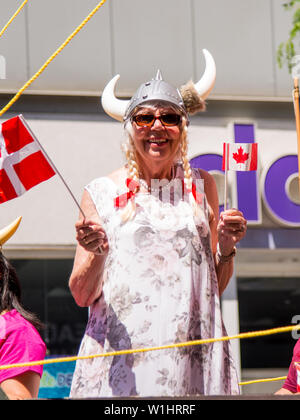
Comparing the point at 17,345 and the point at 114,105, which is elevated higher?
the point at 114,105

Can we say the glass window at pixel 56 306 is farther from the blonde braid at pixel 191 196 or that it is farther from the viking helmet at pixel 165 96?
the blonde braid at pixel 191 196

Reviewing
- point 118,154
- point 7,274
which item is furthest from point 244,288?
point 7,274

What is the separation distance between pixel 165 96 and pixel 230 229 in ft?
1.35

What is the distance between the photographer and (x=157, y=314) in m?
2.20

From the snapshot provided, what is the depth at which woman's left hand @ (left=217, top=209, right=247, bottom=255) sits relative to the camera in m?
2.19

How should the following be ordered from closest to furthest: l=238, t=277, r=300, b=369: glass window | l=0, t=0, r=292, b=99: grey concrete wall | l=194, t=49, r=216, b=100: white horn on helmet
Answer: l=194, t=49, r=216, b=100: white horn on helmet < l=0, t=0, r=292, b=99: grey concrete wall < l=238, t=277, r=300, b=369: glass window

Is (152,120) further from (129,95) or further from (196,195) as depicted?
(129,95)

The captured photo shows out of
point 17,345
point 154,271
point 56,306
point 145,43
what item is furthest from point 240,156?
point 56,306

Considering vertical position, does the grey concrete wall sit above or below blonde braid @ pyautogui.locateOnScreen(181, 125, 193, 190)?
above

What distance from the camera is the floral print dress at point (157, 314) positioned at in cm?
219

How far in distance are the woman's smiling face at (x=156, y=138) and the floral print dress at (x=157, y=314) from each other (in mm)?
137

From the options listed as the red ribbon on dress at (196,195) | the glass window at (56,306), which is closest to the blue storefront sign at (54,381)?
the glass window at (56,306)

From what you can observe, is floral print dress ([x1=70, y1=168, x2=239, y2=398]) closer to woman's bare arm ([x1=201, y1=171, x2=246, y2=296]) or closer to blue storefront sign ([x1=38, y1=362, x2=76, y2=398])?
woman's bare arm ([x1=201, y1=171, x2=246, y2=296])

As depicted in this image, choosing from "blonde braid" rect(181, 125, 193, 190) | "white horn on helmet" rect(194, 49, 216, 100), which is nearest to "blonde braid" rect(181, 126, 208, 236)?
"blonde braid" rect(181, 125, 193, 190)
